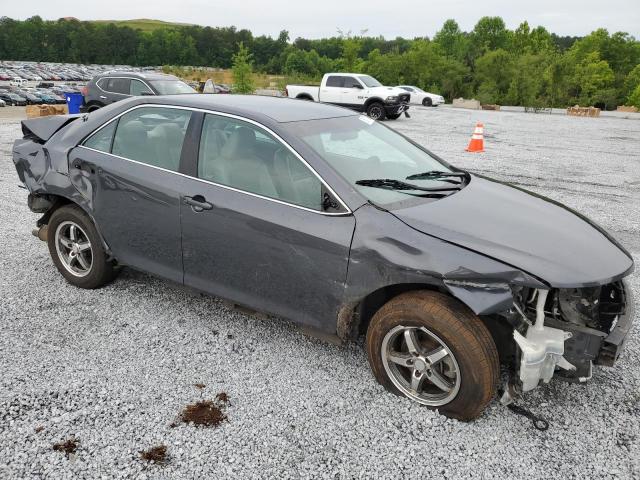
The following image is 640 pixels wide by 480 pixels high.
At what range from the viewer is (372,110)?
69.6 feet

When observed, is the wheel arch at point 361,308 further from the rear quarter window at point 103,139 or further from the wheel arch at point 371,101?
the wheel arch at point 371,101

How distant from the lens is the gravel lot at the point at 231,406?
2.59 meters

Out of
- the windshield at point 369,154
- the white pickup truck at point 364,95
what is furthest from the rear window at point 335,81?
the windshield at point 369,154

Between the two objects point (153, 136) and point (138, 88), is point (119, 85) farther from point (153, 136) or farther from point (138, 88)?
point (153, 136)

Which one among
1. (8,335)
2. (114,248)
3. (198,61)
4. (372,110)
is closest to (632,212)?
(114,248)

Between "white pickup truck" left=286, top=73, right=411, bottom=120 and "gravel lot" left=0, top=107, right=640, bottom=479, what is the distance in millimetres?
17880

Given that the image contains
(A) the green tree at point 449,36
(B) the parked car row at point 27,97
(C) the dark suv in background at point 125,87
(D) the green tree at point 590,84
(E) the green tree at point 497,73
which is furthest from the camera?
(A) the green tree at point 449,36

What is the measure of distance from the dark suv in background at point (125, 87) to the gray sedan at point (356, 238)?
10820mm

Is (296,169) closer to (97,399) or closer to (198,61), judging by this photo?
(97,399)

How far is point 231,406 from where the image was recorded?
300cm

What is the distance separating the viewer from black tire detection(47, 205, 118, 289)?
4176mm

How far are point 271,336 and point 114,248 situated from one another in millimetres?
1441

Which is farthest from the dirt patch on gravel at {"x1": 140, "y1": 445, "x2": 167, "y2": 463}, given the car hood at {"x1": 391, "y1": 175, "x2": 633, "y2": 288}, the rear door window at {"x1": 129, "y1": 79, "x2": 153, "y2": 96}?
the rear door window at {"x1": 129, "y1": 79, "x2": 153, "y2": 96}

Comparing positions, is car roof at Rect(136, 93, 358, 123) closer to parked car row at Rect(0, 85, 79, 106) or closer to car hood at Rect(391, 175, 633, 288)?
car hood at Rect(391, 175, 633, 288)
